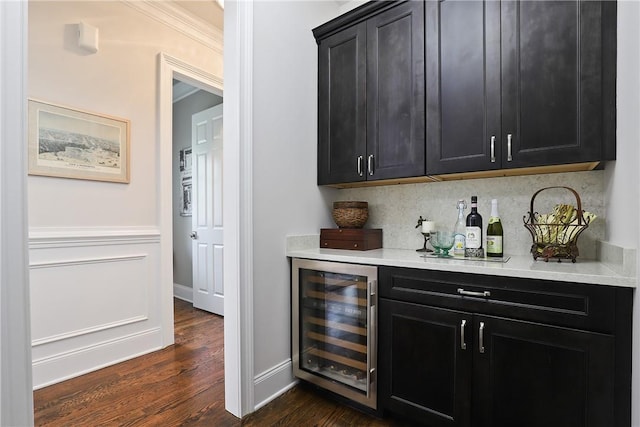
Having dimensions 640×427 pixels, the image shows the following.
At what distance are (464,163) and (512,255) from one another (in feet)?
2.10

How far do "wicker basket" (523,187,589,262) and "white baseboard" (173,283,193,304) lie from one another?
12.9ft

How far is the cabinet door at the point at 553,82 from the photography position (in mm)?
1421

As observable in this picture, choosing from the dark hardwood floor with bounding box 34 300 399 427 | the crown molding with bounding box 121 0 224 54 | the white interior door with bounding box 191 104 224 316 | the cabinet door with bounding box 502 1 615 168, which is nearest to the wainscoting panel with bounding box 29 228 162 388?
the dark hardwood floor with bounding box 34 300 399 427

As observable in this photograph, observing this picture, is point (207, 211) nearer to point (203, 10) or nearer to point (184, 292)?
point (184, 292)

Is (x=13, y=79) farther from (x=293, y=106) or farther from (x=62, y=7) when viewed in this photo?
(x=62, y=7)

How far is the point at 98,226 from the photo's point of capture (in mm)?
2434

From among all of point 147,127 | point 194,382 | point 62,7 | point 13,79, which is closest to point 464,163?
point 13,79

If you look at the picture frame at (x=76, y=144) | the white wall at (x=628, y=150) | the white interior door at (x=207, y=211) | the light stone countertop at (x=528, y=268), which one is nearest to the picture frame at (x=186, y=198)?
the white interior door at (x=207, y=211)

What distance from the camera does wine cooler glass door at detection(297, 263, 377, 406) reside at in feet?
5.76

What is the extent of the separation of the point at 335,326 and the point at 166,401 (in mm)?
1100

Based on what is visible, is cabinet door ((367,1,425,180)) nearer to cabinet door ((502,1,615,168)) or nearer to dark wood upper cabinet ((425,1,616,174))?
dark wood upper cabinet ((425,1,616,174))

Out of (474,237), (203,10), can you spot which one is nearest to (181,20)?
(203,10)

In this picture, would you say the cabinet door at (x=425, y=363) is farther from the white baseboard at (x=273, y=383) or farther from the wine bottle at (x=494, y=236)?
the white baseboard at (x=273, y=383)

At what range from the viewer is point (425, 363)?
61.6 inches
